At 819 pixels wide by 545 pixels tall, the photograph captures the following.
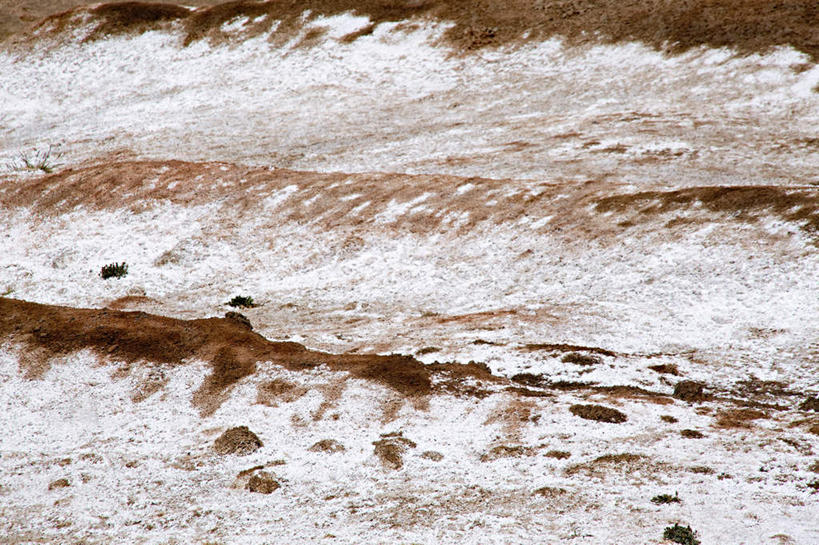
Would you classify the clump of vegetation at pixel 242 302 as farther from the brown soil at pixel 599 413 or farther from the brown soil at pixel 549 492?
the brown soil at pixel 549 492

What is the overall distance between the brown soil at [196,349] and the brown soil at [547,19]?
37799 millimetres

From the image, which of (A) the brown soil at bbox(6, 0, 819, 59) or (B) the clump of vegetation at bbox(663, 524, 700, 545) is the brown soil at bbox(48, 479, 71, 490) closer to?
(B) the clump of vegetation at bbox(663, 524, 700, 545)

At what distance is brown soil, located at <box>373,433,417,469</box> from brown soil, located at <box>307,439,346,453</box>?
2.64ft

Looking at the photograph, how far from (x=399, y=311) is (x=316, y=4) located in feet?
152

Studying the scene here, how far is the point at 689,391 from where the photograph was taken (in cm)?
1647

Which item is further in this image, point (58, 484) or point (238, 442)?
point (238, 442)

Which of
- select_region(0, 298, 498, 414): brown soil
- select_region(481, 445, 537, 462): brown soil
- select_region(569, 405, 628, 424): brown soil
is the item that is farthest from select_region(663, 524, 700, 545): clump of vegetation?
select_region(0, 298, 498, 414): brown soil

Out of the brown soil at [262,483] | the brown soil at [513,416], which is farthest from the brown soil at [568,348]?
the brown soil at [262,483]

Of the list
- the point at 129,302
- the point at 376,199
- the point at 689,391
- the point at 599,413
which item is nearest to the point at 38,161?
the point at 129,302

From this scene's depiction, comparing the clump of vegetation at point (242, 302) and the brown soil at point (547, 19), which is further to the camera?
the brown soil at point (547, 19)

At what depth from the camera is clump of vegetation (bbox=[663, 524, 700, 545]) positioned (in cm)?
1057

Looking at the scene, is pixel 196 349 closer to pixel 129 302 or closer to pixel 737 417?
pixel 129 302

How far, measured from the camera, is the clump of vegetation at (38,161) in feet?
140

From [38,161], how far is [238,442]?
38054 millimetres
